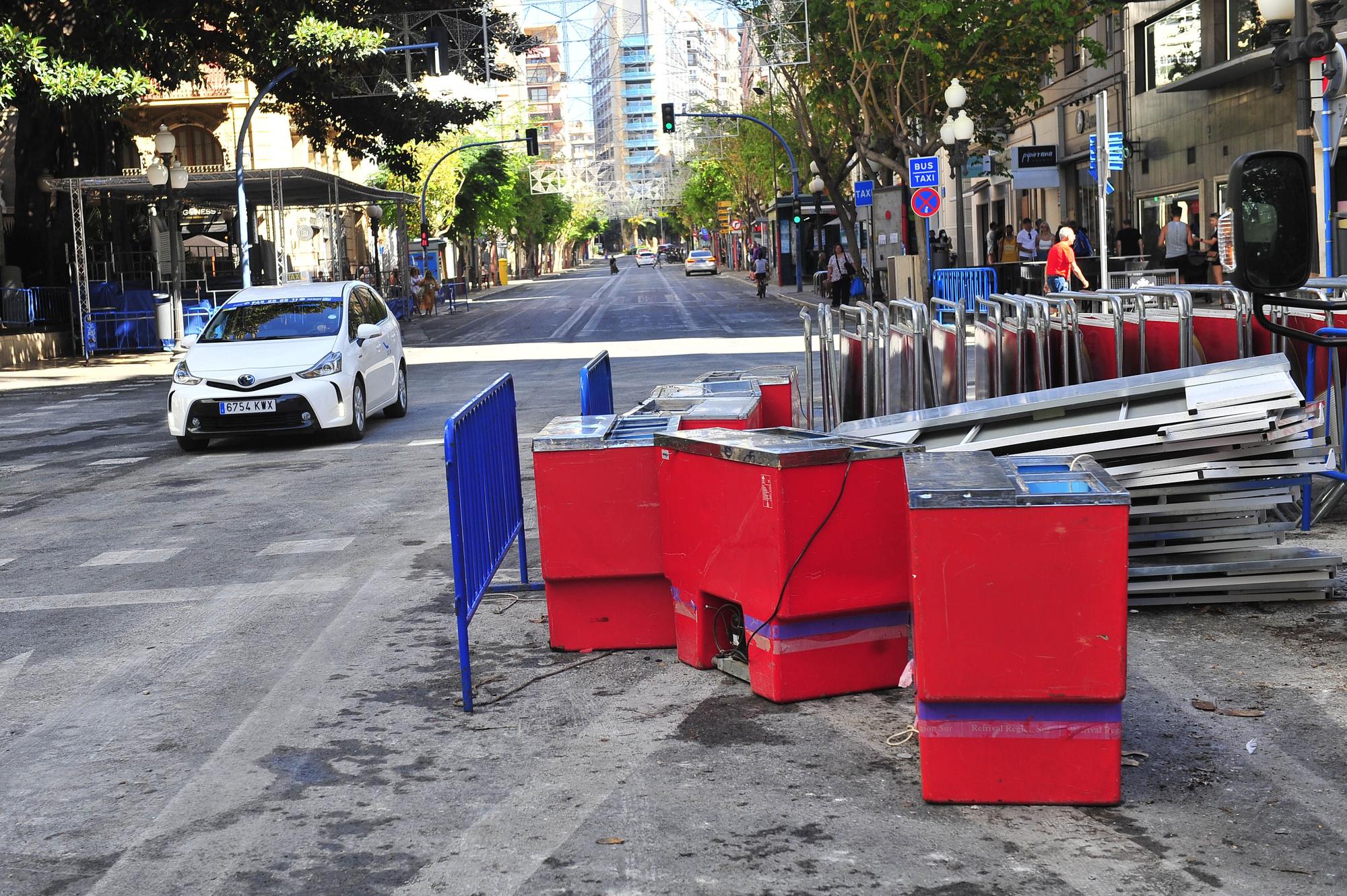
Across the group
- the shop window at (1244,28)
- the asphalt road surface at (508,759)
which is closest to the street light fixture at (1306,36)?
the asphalt road surface at (508,759)

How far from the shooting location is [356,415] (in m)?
14.5

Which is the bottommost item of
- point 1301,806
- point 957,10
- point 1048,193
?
point 1301,806

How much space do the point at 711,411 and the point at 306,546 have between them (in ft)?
10.7

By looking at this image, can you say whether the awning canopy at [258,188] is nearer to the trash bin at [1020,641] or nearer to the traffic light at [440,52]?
the traffic light at [440,52]

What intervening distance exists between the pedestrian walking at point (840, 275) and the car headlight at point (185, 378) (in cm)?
2389

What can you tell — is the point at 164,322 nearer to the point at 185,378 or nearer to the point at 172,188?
the point at 172,188

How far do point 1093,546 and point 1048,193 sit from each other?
40244 mm

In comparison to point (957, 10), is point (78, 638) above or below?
below

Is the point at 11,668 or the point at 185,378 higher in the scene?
the point at 185,378

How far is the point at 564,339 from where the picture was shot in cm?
3156

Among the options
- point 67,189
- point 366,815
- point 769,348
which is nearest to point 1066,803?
point 366,815

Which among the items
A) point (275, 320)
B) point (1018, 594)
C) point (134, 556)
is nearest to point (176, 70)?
point (275, 320)

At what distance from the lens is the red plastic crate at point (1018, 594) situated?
425cm

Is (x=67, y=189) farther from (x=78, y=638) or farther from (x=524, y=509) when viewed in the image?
(x=78, y=638)
